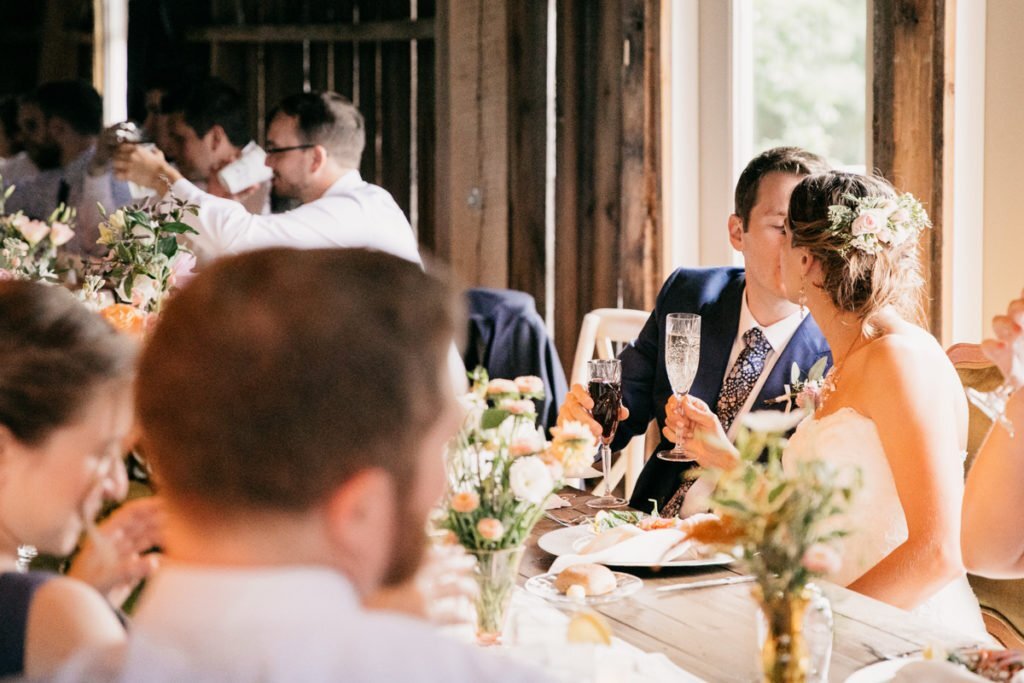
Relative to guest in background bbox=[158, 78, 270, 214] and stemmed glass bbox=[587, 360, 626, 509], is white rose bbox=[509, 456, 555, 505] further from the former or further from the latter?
guest in background bbox=[158, 78, 270, 214]

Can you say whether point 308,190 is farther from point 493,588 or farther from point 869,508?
point 493,588

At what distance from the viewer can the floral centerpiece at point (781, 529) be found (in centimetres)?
103

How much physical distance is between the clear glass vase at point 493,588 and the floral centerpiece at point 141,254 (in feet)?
2.89

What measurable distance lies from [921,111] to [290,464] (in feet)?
8.06

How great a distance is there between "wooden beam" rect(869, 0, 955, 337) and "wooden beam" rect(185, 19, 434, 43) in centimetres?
267

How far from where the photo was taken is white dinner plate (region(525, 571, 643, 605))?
1.69 metres

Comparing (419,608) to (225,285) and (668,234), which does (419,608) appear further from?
(668,234)

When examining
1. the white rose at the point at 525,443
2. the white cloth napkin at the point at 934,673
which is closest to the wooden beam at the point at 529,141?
the white rose at the point at 525,443

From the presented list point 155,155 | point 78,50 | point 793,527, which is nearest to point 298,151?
point 155,155

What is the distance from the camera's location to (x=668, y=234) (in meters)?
4.05

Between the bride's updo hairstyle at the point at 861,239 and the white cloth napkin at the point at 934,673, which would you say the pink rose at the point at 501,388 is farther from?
the bride's updo hairstyle at the point at 861,239

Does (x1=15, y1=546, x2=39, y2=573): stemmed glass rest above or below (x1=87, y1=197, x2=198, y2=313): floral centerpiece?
below

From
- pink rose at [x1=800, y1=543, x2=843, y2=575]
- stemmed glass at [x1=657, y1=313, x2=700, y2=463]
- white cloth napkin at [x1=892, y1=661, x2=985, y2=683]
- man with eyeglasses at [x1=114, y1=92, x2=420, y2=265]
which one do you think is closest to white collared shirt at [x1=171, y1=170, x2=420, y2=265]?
man with eyeglasses at [x1=114, y1=92, x2=420, y2=265]

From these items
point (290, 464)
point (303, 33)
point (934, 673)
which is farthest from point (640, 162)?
point (290, 464)
